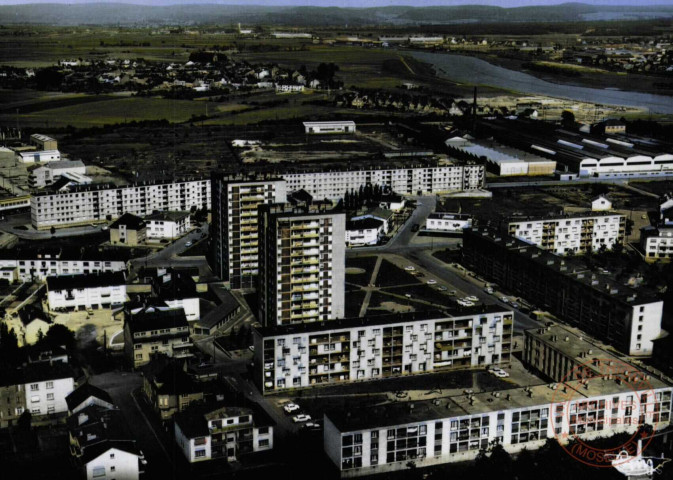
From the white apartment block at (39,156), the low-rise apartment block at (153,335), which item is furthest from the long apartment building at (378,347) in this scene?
the white apartment block at (39,156)

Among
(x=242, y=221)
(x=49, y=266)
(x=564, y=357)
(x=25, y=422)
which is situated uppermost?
(x=242, y=221)

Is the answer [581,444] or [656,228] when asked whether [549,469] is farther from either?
[656,228]

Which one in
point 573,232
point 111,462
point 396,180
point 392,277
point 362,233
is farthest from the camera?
point 396,180

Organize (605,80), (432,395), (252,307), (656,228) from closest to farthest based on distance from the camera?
(432,395) < (252,307) < (656,228) < (605,80)

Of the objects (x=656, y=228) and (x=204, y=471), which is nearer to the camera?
(x=204, y=471)

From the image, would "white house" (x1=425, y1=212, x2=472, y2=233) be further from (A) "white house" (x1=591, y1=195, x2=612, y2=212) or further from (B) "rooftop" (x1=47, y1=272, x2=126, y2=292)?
(B) "rooftop" (x1=47, y1=272, x2=126, y2=292)

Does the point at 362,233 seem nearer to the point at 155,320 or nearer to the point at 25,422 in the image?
the point at 155,320

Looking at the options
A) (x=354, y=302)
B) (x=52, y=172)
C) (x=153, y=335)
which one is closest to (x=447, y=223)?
(x=354, y=302)

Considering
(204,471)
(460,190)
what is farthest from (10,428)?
(460,190)
